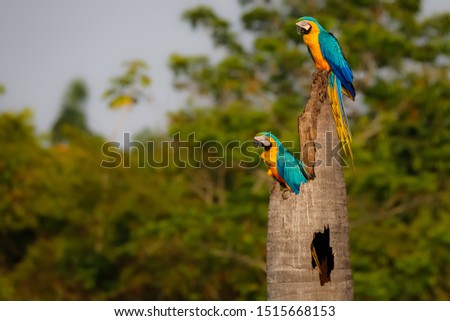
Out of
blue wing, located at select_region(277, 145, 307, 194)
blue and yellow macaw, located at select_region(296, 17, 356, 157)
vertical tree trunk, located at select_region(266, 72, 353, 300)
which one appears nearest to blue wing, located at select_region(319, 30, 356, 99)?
blue and yellow macaw, located at select_region(296, 17, 356, 157)

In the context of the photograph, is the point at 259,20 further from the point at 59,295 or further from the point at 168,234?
the point at 59,295

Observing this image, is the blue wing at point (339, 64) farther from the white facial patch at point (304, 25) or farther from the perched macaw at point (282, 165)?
the perched macaw at point (282, 165)

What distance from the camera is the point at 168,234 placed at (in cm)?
2061

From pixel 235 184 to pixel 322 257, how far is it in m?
18.6

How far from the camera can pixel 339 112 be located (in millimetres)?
5578

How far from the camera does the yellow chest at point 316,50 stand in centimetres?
606

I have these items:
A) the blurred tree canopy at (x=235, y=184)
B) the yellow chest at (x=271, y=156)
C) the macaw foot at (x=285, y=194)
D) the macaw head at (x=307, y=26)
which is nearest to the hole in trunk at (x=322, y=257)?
the macaw foot at (x=285, y=194)

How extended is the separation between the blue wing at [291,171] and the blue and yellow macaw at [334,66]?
0.35m

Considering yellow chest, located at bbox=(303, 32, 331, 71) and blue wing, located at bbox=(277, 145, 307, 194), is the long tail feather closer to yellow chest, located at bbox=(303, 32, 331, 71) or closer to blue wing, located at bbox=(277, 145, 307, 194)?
yellow chest, located at bbox=(303, 32, 331, 71)

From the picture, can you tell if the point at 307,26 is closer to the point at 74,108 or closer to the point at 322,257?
the point at 322,257

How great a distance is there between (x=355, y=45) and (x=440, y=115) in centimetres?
282
